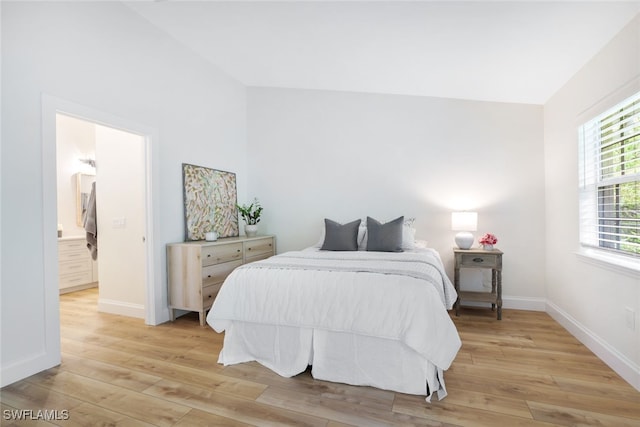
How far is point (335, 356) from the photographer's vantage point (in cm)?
209

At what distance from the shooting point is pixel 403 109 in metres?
4.04

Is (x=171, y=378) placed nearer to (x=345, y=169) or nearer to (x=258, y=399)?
(x=258, y=399)

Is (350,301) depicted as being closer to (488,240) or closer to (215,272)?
(215,272)

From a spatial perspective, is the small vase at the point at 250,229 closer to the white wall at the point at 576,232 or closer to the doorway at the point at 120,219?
the doorway at the point at 120,219

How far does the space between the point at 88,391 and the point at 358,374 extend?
1734mm

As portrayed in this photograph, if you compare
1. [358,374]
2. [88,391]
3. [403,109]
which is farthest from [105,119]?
[403,109]

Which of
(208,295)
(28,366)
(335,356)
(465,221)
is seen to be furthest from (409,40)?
(28,366)

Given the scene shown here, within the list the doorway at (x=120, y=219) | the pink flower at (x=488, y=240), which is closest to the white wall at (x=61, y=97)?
the doorway at (x=120, y=219)

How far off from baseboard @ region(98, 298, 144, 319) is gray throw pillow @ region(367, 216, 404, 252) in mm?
2627

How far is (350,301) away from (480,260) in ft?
6.74

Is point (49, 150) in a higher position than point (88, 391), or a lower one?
higher

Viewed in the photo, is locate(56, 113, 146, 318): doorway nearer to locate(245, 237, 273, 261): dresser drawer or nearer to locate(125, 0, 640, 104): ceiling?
locate(245, 237, 273, 261): dresser drawer

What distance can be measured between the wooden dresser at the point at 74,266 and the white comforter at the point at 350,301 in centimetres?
358

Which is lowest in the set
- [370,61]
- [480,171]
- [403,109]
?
[480,171]
